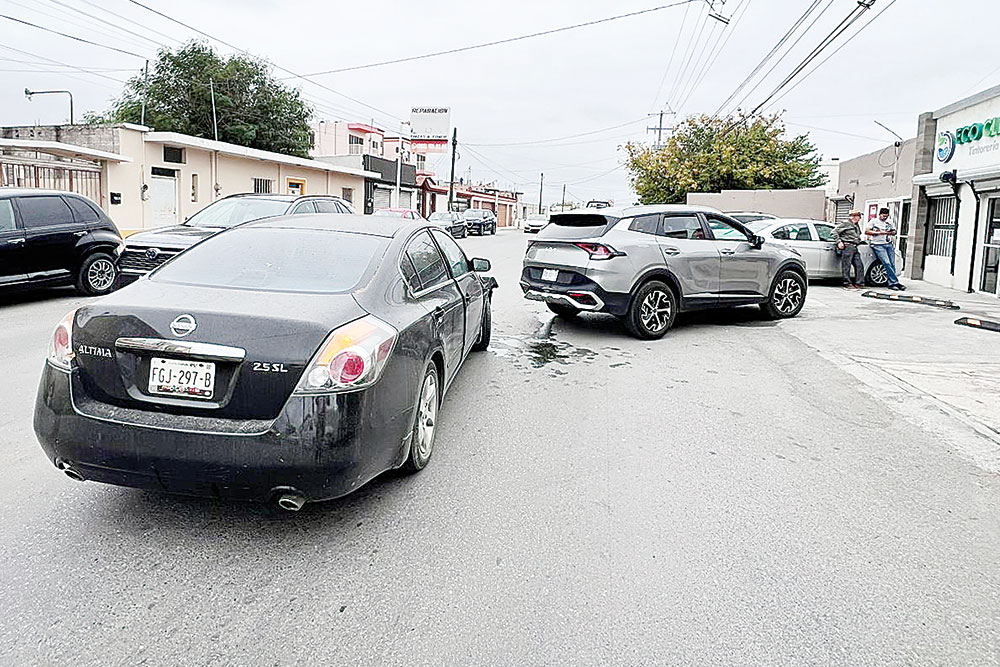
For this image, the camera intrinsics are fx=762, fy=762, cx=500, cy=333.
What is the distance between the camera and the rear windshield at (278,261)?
13.6ft

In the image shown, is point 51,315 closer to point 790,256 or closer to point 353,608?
point 353,608

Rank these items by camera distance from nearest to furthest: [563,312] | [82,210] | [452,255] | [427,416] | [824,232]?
[427,416] → [452,255] → [563,312] → [82,210] → [824,232]

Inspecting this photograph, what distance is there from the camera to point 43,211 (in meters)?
10.7

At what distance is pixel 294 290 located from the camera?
4020 millimetres

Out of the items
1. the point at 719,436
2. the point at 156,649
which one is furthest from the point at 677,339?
the point at 156,649

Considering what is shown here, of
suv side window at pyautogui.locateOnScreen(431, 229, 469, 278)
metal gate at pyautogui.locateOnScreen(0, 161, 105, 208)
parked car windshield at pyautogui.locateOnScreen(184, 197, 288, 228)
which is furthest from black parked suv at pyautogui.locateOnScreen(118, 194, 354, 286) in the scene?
metal gate at pyautogui.locateOnScreen(0, 161, 105, 208)

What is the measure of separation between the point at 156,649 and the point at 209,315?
4.75 ft

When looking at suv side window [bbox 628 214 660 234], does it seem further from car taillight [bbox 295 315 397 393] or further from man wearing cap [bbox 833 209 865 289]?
man wearing cap [bbox 833 209 865 289]

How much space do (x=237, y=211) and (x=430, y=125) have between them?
4744cm

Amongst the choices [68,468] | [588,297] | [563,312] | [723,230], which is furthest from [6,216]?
[723,230]

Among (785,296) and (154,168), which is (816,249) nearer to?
(785,296)

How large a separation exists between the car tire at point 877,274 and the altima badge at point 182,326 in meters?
16.5

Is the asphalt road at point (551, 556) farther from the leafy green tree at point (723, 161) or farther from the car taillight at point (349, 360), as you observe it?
the leafy green tree at point (723, 161)

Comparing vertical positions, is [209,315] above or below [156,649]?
above
